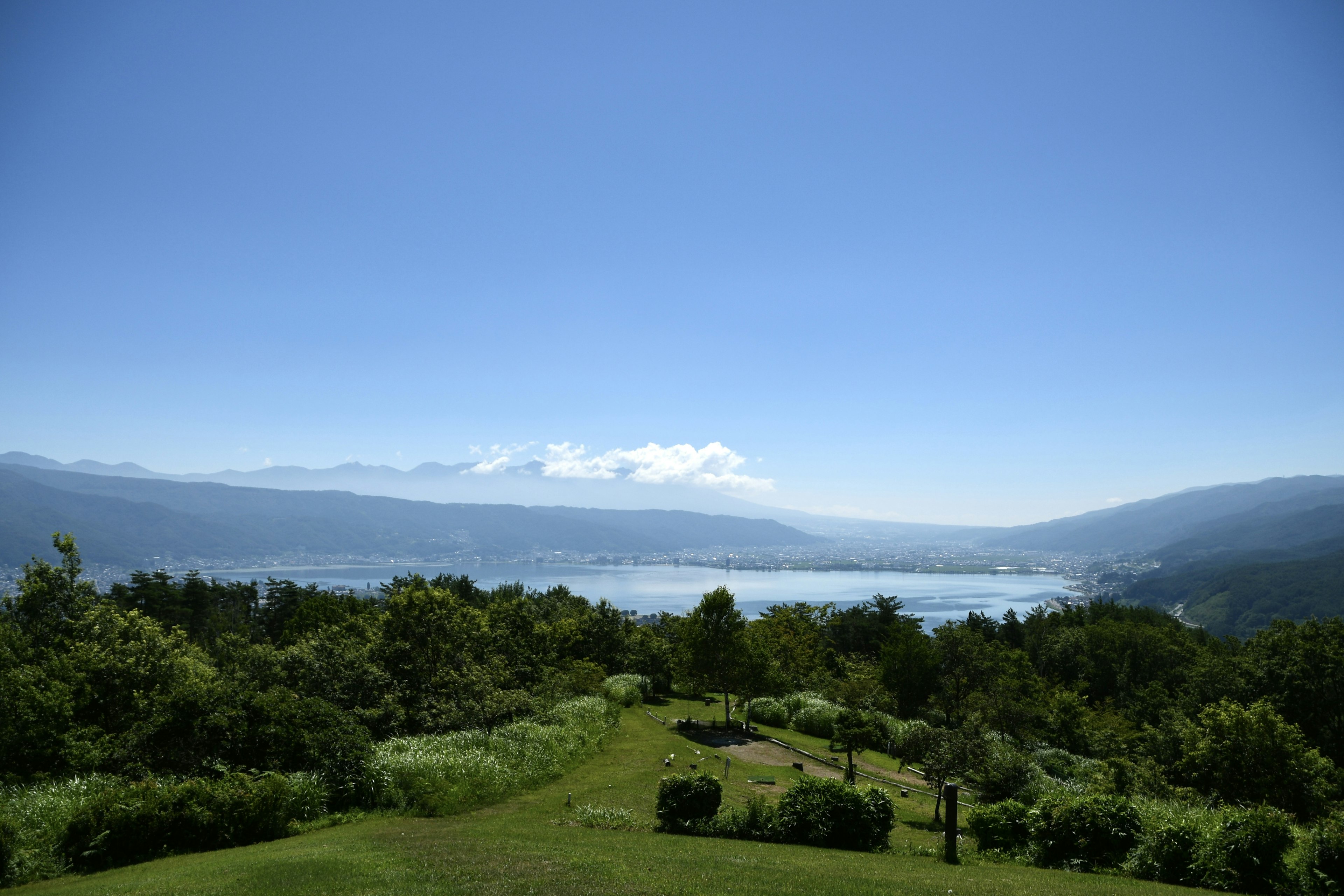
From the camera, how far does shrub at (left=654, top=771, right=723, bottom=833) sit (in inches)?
548

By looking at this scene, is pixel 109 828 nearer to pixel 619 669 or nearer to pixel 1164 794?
pixel 1164 794

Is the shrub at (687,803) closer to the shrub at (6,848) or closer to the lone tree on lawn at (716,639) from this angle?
the shrub at (6,848)

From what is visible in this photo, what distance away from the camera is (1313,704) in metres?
30.3

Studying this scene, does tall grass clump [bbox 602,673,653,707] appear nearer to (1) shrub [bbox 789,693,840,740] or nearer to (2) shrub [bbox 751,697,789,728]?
(2) shrub [bbox 751,697,789,728]

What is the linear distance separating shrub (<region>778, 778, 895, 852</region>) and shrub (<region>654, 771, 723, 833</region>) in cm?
150

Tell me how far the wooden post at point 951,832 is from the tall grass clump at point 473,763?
37.7ft

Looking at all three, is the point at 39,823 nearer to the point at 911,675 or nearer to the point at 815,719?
the point at 815,719

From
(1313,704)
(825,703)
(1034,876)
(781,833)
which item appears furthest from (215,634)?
(1313,704)

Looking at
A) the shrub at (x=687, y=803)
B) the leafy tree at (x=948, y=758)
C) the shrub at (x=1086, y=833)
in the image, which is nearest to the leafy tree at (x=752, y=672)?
the leafy tree at (x=948, y=758)

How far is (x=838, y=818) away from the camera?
1308 centimetres

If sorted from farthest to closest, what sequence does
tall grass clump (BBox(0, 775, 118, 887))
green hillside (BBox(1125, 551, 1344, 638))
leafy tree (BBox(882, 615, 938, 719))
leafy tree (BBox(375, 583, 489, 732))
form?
green hillside (BBox(1125, 551, 1344, 638)) < leafy tree (BBox(882, 615, 938, 719)) < leafy tree (BBox(375, 583, 489, 732)) < tall grass clump (BBox(0, 775, 118, 887))

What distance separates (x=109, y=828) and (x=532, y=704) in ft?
50.3

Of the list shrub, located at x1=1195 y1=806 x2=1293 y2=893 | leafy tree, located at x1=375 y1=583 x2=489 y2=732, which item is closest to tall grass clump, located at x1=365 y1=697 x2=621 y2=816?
leafy tree, located at x1=375 y1=583 x2=489 y2=732

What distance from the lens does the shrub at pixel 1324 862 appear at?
9.40 m
